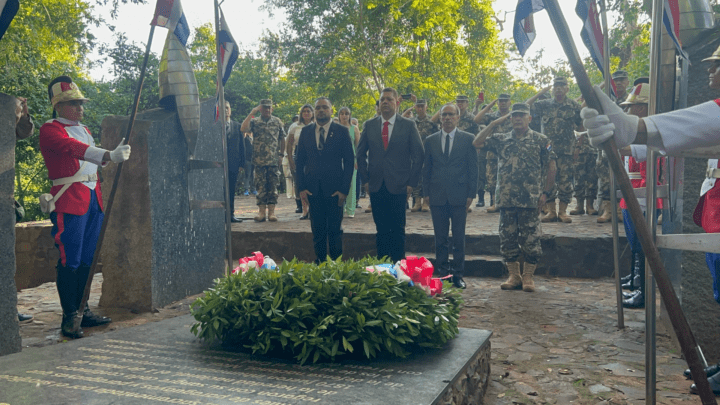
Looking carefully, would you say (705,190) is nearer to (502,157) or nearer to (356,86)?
(502,157)

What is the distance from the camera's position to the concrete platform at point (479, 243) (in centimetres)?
750

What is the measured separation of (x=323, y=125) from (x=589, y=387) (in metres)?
4.17

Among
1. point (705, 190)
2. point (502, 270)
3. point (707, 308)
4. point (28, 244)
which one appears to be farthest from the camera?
point (28, 244)

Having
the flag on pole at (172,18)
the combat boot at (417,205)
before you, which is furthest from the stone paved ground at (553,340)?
the combat boot at (417,205)

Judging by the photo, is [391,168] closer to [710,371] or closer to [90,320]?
[90,320]

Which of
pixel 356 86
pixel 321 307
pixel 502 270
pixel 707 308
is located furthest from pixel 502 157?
pixel 356 86

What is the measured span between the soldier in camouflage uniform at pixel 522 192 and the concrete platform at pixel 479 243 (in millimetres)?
890

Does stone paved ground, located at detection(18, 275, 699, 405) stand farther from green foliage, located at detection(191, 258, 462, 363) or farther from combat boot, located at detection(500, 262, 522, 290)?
green foliage, located at detection(191, 258, 462, 363)

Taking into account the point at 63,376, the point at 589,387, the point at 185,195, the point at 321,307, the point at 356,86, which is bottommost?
the point at 589,387

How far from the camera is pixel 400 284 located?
11.5ft

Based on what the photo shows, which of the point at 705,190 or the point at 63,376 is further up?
the point at 705,190

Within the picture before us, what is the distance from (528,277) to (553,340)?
6.55ft

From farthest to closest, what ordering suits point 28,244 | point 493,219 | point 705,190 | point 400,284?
point 493,219 → point 28,244 → point 400,284 → point 705,190

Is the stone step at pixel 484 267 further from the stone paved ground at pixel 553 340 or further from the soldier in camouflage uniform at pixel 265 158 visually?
the soldier in camouflage uniform at pixel 265 158
